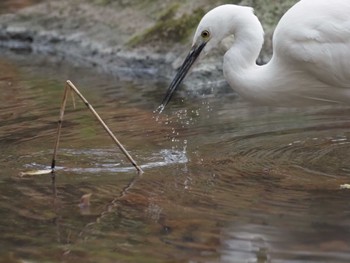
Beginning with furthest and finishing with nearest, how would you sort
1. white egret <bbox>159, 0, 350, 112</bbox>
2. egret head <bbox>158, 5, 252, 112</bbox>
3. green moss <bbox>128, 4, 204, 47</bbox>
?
green moss <bbox>128, 4, 204, 47</bbox> → egret head <bbox>158, 5, 252, 112</bbox> → white egret <bbox>159, 0, 350, 112</bbox>

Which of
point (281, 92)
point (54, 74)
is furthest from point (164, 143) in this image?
point (54, 74)

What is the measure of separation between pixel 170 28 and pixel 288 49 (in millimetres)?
5290

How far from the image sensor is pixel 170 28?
12266 mm

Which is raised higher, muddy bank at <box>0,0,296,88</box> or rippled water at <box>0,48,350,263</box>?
rippled water at <box>0,48,350,263</box>

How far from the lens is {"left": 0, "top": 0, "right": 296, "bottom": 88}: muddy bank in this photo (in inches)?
463

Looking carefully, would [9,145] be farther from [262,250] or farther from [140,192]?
[262,250]

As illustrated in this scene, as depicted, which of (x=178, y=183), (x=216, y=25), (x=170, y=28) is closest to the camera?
(x=178, y=183)

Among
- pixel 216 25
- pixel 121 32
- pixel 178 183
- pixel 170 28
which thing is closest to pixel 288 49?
pixel 216 25

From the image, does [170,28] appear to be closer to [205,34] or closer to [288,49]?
[205,34]

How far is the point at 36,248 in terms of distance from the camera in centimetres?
547

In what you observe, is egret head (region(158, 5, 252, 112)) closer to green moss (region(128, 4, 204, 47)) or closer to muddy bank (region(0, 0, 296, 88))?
muddy bank (region(0, 0, 296, 88))

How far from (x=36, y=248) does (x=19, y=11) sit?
398 inches

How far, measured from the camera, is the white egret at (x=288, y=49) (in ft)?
23.1

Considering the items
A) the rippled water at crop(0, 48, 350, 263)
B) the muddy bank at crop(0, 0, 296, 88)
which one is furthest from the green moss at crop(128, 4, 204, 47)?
the rippled water at crop(0, 48, 350, 263)
